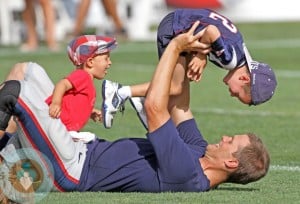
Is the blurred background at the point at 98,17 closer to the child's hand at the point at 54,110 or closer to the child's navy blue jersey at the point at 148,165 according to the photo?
the child's hand at the point at 54,110

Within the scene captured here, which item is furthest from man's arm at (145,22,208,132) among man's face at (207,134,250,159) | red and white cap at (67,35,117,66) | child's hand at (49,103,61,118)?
red and white cap at (67,35,117,66)

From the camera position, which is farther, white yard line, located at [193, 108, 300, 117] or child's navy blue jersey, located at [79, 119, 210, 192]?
white yard line, located at [193, 108, 300, 117]

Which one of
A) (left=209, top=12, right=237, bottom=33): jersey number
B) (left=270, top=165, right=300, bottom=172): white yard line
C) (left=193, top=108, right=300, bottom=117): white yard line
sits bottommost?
(left=193, top=108, right=300, bottom=117): white yard line

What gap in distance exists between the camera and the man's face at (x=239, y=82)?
26.1ft

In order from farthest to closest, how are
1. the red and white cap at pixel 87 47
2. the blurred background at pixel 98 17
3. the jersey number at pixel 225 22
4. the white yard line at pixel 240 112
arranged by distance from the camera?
the blurred background at pixel 98 17 → the white yard line at pixel 240 112 → the red and white cap at pixel 87 47 → the jersey number at pixel 225 22

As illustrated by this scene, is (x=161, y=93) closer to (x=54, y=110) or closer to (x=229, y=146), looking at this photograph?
(x=229, y=146)

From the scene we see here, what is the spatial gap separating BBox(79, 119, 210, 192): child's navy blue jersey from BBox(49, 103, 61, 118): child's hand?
0.97 feet

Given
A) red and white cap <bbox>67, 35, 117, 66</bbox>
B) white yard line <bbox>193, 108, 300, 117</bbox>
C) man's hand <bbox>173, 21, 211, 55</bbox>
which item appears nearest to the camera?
man's hand <bbox>173, 21, 211, 55</bbox>

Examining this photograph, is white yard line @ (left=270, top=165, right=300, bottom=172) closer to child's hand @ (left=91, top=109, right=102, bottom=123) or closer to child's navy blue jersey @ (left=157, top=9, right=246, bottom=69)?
child's navy blue jersey @ (left=157, top=9, right=246, bottom=69)

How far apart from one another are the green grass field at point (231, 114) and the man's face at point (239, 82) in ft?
1.88

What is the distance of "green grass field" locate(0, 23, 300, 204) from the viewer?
281 inches

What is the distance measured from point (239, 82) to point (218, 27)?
0.40 m

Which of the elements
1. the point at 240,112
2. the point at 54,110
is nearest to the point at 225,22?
the point at 54,110

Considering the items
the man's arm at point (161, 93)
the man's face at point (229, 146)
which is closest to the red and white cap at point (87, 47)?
the man's arm at point (161, 93)
